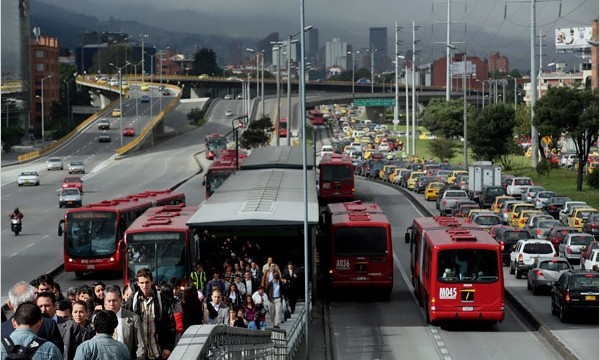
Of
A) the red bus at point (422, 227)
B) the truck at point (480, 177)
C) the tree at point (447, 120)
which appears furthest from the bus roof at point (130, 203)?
the tree at point (447, 120)

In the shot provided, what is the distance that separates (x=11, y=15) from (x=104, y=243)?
496ft

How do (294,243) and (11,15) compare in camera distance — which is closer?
(294,243)

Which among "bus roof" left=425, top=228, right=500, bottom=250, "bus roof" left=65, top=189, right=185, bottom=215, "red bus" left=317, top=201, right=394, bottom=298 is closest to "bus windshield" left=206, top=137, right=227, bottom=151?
"bus roof" left=65, top=189, right=185, bottom=215

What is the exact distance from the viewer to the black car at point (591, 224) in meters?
52.9

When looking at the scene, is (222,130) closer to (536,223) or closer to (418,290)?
(536,223)

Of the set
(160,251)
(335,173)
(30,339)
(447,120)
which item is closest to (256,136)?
(447,120)

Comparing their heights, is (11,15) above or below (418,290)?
above

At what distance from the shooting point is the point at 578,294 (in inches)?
1267

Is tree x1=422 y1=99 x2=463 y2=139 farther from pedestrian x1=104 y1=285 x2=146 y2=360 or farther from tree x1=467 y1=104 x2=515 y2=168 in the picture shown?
pedestrian x1=104 y1=285 x2=146 y2=360

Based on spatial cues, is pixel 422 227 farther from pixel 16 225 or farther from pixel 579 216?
pixel 16 225

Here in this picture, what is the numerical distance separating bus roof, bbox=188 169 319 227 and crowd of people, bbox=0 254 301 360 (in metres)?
6.43

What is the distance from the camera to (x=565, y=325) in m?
32.6

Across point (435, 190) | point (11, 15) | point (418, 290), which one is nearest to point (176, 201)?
point (418, 290)

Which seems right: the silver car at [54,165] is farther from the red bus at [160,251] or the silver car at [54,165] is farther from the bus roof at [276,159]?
the red bus at [160,251]
